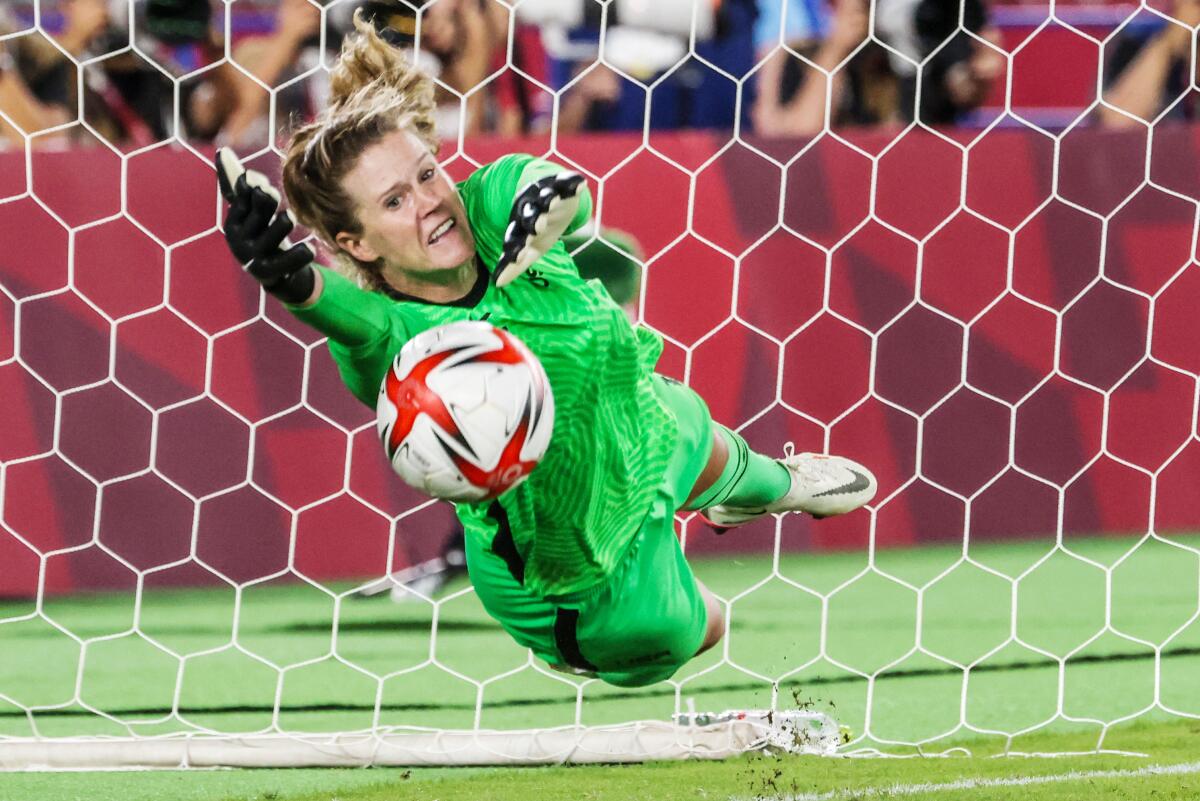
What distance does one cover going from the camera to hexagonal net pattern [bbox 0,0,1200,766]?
441cm

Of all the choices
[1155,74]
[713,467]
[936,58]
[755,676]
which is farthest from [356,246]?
[1155,74]

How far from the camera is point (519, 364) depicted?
7.89 feet

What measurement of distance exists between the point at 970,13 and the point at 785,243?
111 cm

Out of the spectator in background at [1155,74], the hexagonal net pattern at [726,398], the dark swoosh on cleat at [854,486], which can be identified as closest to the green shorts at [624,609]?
the dark swoosh on cleat at [854,486]

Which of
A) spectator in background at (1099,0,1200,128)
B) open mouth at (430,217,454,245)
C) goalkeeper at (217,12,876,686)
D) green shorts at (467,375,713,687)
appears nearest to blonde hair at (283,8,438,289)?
goalkeeper at (217,12,876,686)

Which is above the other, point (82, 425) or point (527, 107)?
point (527, 107)

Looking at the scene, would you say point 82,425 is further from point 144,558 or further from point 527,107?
point 527,107

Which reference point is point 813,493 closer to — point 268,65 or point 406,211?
point 406,211

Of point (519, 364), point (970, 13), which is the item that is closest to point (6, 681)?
point (519, 364)

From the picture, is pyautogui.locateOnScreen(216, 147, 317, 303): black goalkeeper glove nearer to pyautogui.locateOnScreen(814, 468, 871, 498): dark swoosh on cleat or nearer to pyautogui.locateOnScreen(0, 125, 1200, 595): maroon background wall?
pyautogui.locateOnScreen(814, 468, 871, 498): dark swoosh on cleat

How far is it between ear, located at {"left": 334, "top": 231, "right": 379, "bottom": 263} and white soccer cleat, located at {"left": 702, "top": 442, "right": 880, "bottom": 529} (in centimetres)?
116

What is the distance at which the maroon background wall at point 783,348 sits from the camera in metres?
4.91

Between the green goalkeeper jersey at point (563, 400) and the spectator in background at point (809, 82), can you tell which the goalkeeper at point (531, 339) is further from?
the spectator in background at point (809, 82)

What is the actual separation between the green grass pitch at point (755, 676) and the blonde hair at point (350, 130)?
119 cm
